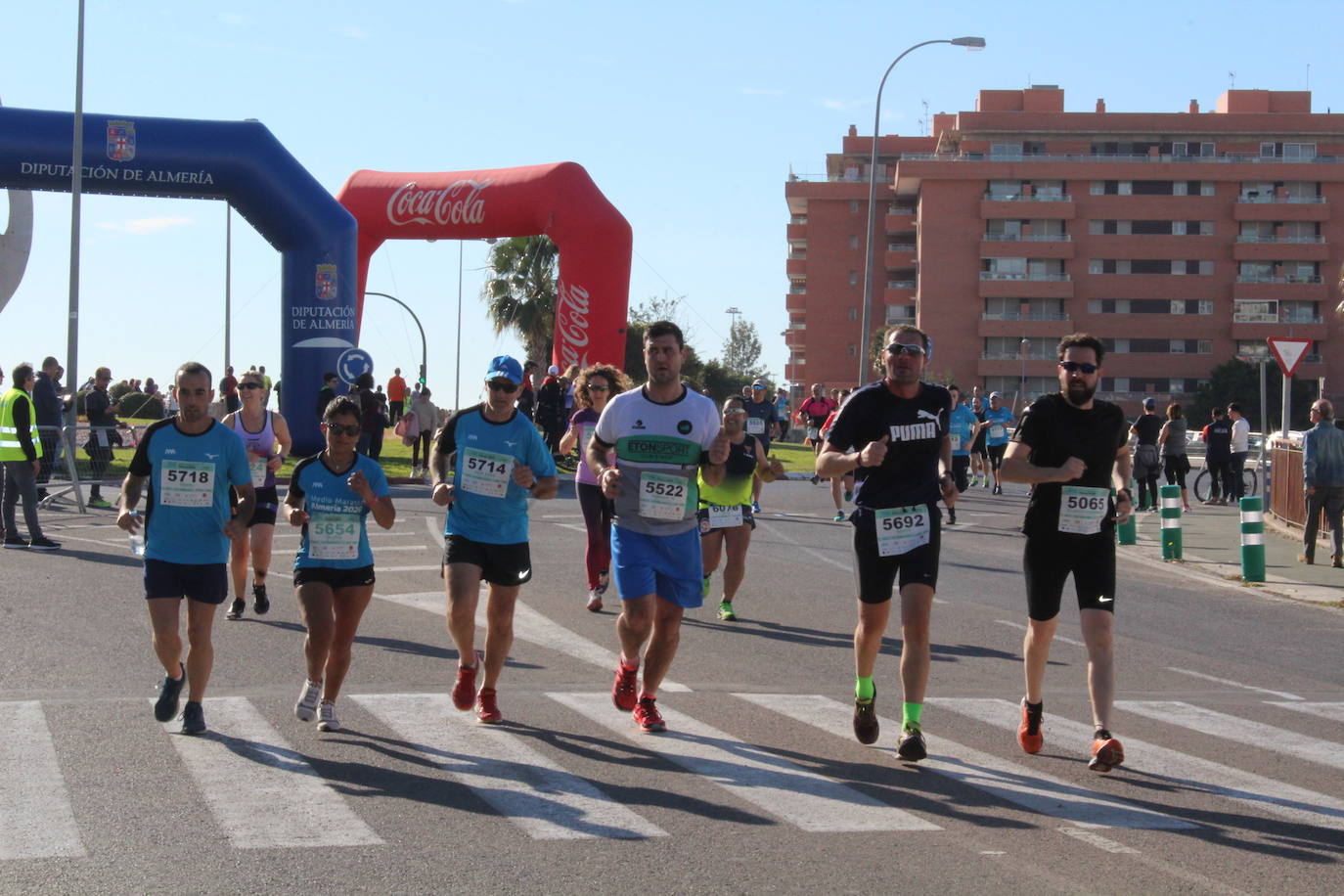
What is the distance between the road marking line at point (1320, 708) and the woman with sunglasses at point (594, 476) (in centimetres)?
458

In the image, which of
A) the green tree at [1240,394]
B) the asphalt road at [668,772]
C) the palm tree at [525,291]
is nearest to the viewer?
the asphalt road at [668,772]

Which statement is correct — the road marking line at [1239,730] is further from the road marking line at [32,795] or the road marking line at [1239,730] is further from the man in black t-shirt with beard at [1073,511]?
the road marking line at [32,795]

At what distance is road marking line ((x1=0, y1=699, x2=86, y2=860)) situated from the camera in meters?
→ 5.62

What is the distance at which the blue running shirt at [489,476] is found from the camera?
26.2 feet

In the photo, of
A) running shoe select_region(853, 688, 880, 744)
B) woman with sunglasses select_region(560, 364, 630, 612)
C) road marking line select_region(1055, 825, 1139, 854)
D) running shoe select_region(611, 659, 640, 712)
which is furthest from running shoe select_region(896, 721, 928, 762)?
woman with sunglasses select_region(560, 364, 630, 612)

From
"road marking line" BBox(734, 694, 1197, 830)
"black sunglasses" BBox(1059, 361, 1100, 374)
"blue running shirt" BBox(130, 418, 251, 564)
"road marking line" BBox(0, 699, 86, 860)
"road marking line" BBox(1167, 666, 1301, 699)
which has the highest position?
"black sunglasses" BBox(1059, 361, 1100, 374)

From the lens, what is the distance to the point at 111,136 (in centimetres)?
2711

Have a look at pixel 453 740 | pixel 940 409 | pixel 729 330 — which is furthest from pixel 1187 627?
pixel 729 330

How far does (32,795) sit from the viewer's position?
6.39 m

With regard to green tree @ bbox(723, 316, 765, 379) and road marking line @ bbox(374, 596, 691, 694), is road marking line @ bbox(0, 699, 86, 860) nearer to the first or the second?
road marking line @ bbox(374, 596, 691, 694)

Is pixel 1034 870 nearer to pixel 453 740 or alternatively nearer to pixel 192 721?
pixel 453 740

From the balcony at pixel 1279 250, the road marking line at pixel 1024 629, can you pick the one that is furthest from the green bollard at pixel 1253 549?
the balcony at pixel 1279 250

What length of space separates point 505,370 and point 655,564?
1.29 m

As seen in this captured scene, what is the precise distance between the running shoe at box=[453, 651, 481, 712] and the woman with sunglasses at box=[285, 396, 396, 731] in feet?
1.89
